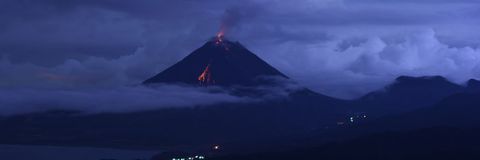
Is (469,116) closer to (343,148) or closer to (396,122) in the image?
(396,122)

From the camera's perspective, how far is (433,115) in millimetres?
156250

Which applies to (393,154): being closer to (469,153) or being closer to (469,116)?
(469,153)

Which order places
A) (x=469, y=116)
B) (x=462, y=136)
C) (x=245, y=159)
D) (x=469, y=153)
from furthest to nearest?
1. (x=469, y=116)
2. (x=462, y=136)
3. (x=245, y=159)
4. (x=469, y=153)

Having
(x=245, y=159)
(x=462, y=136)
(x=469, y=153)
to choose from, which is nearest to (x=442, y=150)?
(x=469, y=153)

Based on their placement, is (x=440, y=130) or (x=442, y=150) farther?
(x=440, y=130)

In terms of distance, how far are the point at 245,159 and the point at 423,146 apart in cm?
2206

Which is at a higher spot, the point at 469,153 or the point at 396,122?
the point at 396,122

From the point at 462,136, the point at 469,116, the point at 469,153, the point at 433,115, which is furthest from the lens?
the point at 433,115

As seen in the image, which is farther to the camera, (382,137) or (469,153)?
(382,137)

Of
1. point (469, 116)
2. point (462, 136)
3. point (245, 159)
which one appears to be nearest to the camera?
point (245, 159)

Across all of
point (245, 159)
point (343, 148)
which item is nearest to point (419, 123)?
point (343, 148)

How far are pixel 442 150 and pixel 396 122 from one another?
60.5 meters

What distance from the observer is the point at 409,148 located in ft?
346

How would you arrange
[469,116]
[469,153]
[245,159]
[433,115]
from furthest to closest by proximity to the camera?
[433,115], [469,116], [245,159], [469,153]
